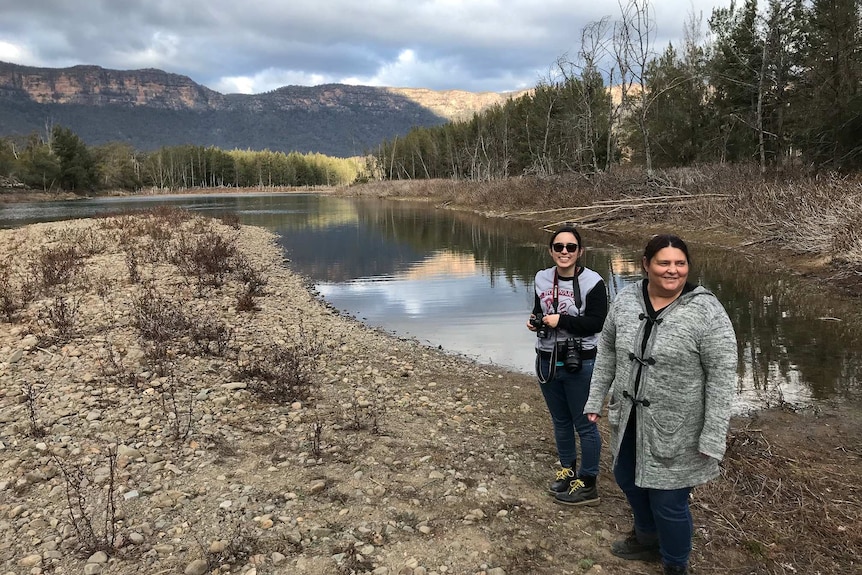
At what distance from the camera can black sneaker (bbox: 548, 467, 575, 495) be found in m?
3.97

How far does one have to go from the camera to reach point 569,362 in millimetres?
3604

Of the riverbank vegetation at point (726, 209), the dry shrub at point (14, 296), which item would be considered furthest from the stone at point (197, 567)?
the riverbank vegetation at point (726, 209)

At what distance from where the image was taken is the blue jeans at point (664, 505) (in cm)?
274

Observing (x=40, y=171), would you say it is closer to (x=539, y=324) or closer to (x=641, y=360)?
(x=539, y=324)

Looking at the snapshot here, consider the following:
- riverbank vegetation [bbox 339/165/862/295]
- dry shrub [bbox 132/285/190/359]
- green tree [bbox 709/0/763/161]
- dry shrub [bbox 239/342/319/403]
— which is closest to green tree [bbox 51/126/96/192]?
riverbank vegetation [bbox 339/165/862/295]

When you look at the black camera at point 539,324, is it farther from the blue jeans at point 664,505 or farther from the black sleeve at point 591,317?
the blue jeans at point 664,505

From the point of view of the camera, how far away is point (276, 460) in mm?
4551

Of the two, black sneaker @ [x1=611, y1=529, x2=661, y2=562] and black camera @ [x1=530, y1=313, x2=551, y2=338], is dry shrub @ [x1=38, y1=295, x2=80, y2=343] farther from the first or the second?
black sneaker @ [x1=611, y1=529, x2=661, y2=562]

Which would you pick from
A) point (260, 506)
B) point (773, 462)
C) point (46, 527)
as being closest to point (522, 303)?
point (773, 462)

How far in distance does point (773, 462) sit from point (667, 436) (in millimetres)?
2336

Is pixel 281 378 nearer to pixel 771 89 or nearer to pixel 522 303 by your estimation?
pixel 522 303

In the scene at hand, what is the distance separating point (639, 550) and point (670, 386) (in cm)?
124

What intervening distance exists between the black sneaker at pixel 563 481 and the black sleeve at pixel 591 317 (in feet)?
3.64

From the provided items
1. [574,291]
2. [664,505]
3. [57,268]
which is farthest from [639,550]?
[57,268]
